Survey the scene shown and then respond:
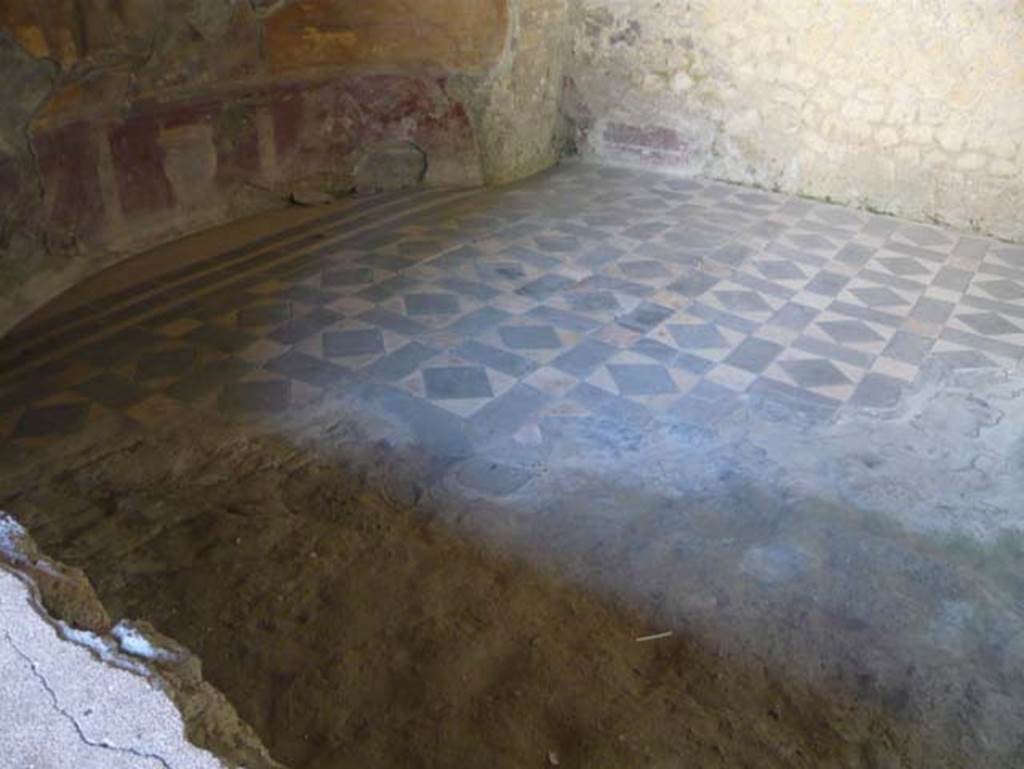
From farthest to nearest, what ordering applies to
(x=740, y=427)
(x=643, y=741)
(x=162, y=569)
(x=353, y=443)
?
(x=740, y=427) < (x=353, y=443) < (x=162, y=569) < (x=643, y=741)

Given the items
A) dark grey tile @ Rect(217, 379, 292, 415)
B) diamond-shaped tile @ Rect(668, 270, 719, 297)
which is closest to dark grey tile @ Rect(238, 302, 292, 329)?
dark grey tile @ Rect(217, 379, 292, 415)

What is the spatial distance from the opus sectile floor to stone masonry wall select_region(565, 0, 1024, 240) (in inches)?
13.4

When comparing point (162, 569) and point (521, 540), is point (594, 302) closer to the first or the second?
point (521, 540)

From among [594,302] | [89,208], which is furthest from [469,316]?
[89,208]

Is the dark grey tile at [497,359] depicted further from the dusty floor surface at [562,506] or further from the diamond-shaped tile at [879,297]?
the diamond-shaped tile at [879,297]

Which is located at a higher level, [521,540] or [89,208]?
[89,208]

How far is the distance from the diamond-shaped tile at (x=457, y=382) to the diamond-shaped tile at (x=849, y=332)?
1479 millimetres

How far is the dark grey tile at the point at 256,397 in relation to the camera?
2.72 meters

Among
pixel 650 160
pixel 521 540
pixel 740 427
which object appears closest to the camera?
pixel 521 540

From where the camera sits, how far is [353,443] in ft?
8.43

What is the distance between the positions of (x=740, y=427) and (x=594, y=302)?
107 centimetres

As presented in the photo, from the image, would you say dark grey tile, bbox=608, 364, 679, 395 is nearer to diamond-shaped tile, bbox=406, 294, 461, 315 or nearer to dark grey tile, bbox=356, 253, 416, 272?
diamond-shaped tile, bbox=406, 294, 461, 315

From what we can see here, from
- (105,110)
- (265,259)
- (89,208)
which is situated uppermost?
(105,110)

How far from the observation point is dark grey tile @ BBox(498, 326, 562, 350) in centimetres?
322
